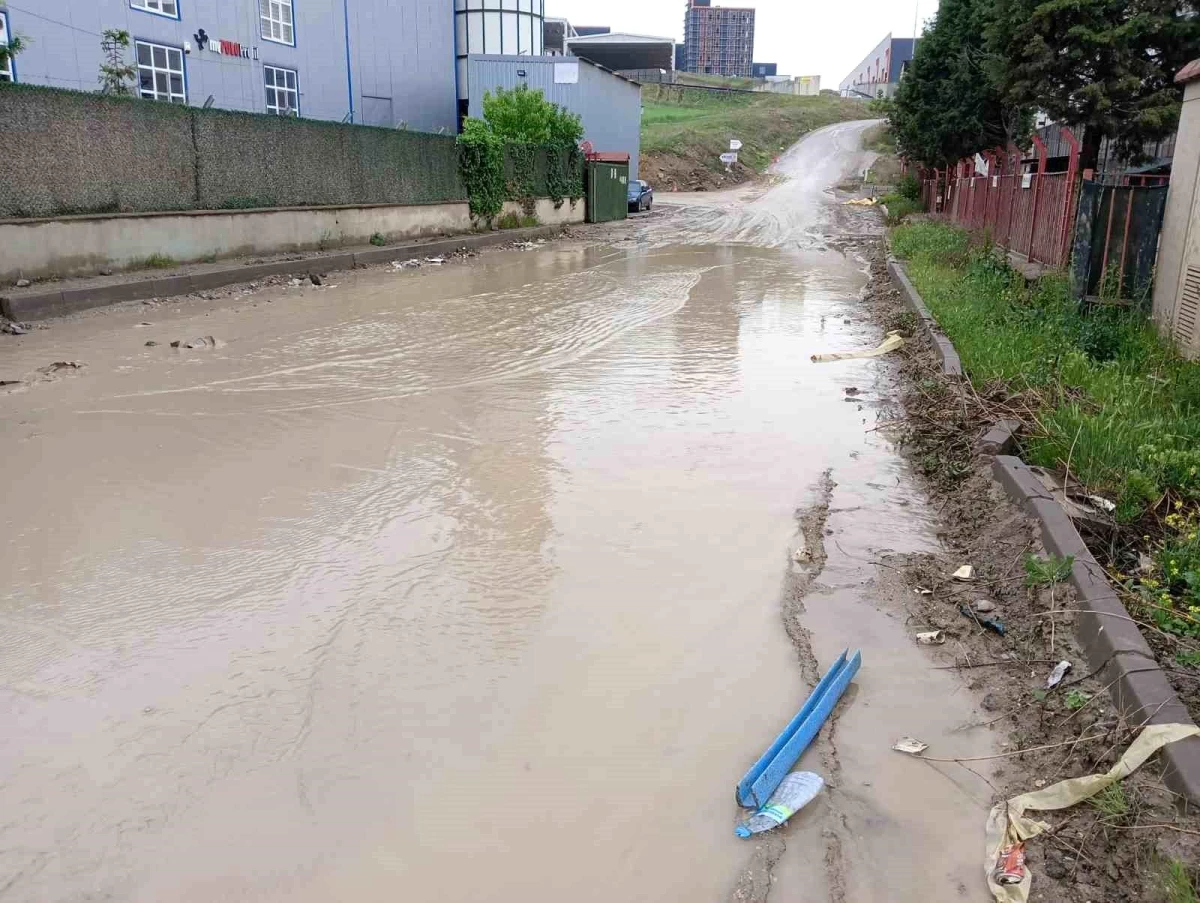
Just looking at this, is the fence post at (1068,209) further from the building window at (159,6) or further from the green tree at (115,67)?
the building window at (159,6)

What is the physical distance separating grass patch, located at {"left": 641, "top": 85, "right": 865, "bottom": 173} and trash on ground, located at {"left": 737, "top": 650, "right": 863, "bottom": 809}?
6066 centimetres

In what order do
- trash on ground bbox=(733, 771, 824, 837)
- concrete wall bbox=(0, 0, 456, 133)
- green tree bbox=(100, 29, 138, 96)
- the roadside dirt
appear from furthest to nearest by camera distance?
concrete wall bbox=(0, 0, 456, 133) < green tree bbox=(100, 29, 138, 96) < trash on ground bbox=(733, 771, 824, 837) < the roadside dirt

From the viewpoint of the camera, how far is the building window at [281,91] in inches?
1066

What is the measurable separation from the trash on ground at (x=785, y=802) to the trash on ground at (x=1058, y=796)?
59cm

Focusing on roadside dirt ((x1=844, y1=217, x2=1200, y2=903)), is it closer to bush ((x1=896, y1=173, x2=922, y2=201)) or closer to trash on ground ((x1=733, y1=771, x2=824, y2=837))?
trash on ground ((x1=733, y1=771, x2=824, y2=837))

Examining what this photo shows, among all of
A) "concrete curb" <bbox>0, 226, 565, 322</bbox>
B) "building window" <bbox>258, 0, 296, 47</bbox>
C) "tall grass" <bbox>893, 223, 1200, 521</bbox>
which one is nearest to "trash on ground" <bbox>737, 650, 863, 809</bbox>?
"tall grass" <bbox>893, 223, 1200, 521</bbox>

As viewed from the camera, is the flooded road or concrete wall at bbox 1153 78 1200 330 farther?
concrete wall at bbox 1153 78 1200 330

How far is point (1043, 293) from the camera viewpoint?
11.2 m

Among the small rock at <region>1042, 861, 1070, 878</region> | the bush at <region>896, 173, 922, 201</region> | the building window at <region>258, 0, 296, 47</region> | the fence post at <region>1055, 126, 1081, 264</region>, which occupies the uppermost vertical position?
the building window at <region>258, 0, 296, 47</region>

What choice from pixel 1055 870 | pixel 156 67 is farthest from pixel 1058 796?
pixel 156 67

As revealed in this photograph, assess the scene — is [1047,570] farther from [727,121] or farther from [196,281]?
[727,121]

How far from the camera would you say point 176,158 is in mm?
17141

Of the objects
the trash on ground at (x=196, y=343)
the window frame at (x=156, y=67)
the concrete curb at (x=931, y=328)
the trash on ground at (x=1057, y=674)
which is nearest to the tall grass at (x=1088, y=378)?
the concrete curb at (x=931, y=328)

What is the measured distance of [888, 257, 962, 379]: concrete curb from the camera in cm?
894
